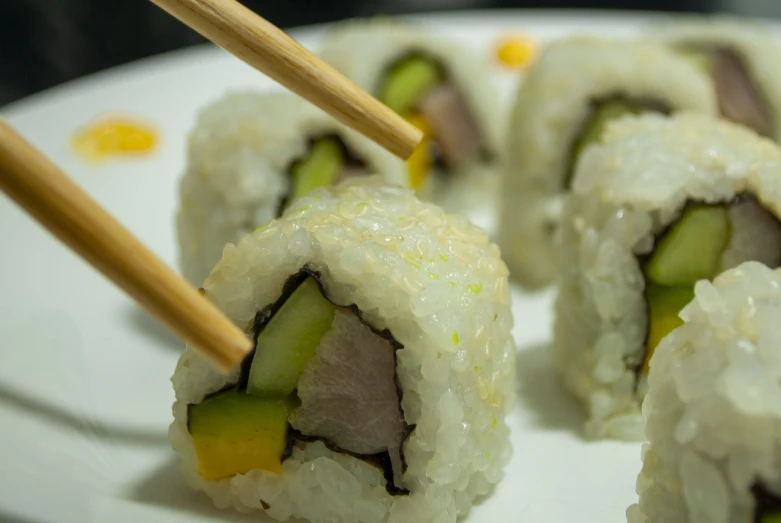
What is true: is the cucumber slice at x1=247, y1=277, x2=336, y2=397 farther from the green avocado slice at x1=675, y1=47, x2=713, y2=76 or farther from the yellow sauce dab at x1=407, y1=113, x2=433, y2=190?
the green avocado slice at x1=675, y1=47, x2=713, y2=76

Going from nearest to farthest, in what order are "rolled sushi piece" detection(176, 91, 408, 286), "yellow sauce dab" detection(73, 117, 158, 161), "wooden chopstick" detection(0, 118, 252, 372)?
"wooden chopstick" detection(0, 118, 252, 372), "rolled sushi piece" detection(176, 91, 408, 286), "yellow sauce dab" detection(73, 117, 158, 161)

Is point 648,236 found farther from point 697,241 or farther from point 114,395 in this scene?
point 114,395

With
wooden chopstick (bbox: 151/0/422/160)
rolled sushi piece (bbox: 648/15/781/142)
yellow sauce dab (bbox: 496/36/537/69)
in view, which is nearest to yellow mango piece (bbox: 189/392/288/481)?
wooden chopstick (bbox: 151/0/422/160)

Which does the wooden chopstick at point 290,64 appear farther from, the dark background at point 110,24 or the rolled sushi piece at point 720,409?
the dark background at point 110,24

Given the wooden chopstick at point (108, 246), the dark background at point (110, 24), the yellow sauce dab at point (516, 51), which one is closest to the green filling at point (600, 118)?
the yellow sauce dab at point (516, 51)

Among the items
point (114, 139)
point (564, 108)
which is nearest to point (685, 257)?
point (564, 108)

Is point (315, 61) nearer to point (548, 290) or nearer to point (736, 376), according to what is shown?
point (736, 376)
